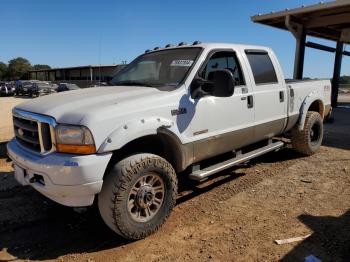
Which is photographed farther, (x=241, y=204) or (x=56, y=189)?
(x=241, y=204)

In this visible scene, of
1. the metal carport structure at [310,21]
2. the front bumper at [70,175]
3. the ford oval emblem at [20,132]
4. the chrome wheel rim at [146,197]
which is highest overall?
the metal carport structure at [310,21]

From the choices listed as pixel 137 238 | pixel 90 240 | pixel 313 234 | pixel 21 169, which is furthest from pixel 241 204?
pixel 21 169

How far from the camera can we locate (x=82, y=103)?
333cm

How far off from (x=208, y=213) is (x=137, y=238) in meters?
1.01

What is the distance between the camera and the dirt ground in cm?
319

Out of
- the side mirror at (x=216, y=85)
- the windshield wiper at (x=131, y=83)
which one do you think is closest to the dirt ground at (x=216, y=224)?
the side mirror at (x=216, y=85)

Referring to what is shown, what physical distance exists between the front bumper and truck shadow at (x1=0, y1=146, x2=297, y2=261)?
58 cm

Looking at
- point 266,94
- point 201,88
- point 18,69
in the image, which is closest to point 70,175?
point 201,88

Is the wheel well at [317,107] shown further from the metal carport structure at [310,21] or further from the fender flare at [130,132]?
the metal carport structure at [310,21]

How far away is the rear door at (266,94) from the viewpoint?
486cm

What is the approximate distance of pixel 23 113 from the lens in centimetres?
355

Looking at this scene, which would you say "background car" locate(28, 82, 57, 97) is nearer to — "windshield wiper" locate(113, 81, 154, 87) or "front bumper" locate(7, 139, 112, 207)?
"windshield wiper" locate(113, 81, 154, 87)

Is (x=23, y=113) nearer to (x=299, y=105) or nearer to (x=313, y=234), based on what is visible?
(x=313, y=234)

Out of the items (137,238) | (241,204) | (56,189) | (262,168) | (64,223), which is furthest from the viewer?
(262,168)
